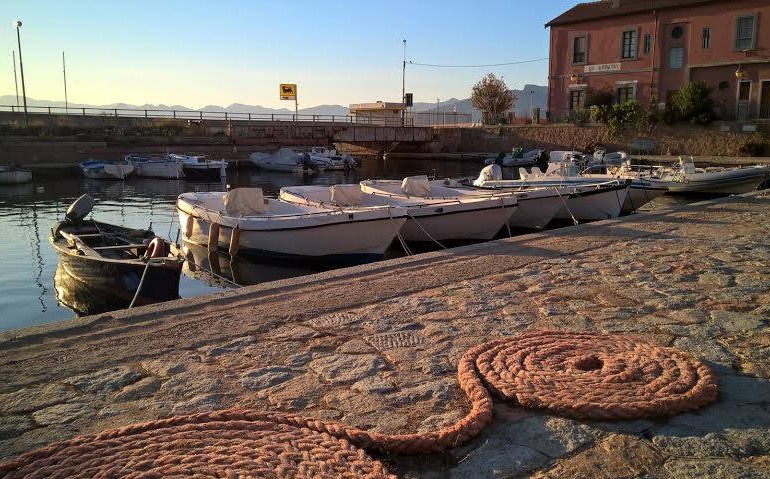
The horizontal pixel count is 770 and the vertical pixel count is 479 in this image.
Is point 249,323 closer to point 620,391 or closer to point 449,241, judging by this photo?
point 620,391

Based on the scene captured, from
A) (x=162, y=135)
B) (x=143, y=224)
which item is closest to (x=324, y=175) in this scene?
(x=162, y=135)

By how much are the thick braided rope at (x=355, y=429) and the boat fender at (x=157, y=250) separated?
7440 millimetres

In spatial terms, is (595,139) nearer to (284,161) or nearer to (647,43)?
(647,43)

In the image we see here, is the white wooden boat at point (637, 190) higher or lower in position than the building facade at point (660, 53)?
lower

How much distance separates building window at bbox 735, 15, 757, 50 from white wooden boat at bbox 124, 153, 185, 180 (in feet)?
114

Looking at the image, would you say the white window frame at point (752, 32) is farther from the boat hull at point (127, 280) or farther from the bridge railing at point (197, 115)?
the boat hull at point (127, 280)

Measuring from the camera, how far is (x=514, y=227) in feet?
54.4

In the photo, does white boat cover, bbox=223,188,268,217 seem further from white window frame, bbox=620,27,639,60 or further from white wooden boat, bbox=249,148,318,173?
white window frame, bbox=620,27,639,60

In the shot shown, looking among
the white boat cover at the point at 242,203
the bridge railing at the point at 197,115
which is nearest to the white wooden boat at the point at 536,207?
the white boat cover at the point at 242,203

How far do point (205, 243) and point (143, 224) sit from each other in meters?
7.45

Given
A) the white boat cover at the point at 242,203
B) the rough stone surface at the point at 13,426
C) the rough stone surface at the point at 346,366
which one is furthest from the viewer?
the white boat cover at the point at 242,203

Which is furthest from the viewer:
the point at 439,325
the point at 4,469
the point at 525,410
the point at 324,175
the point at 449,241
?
the point at 324,175

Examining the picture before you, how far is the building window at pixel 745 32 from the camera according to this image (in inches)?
1431

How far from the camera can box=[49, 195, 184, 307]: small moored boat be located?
31.9ft
